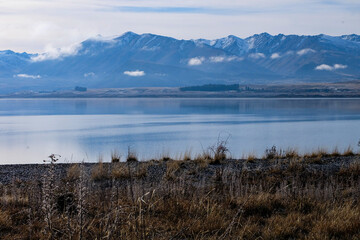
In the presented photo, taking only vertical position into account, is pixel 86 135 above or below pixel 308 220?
below

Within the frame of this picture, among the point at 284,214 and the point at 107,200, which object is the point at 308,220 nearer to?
the point at 284,214

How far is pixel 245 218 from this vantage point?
571 centimetres

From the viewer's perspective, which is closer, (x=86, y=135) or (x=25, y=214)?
(x=25, y=214)

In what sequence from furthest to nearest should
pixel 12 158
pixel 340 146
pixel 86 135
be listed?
pixel 86 135
pixel 340 146
pixel 12 158

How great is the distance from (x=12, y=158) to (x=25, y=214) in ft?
58.4

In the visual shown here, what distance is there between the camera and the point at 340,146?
81.9 ft

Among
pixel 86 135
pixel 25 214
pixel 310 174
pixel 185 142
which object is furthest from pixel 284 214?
pixel 86 135

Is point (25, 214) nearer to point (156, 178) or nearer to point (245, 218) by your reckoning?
point (245, 218)

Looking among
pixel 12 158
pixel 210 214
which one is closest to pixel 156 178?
pixel 210 214

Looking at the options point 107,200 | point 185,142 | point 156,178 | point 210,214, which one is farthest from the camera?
point 185,142

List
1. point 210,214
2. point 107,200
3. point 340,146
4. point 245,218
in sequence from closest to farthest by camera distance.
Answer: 1. point 210,214
2. point 245,218
3. point 107,200
4. point 340,146

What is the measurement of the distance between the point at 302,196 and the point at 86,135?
92.2ft

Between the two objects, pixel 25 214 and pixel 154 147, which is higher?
pixel 25 214

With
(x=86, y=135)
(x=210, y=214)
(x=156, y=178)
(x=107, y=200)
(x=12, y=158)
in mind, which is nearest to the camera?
(x=210, y=214)
